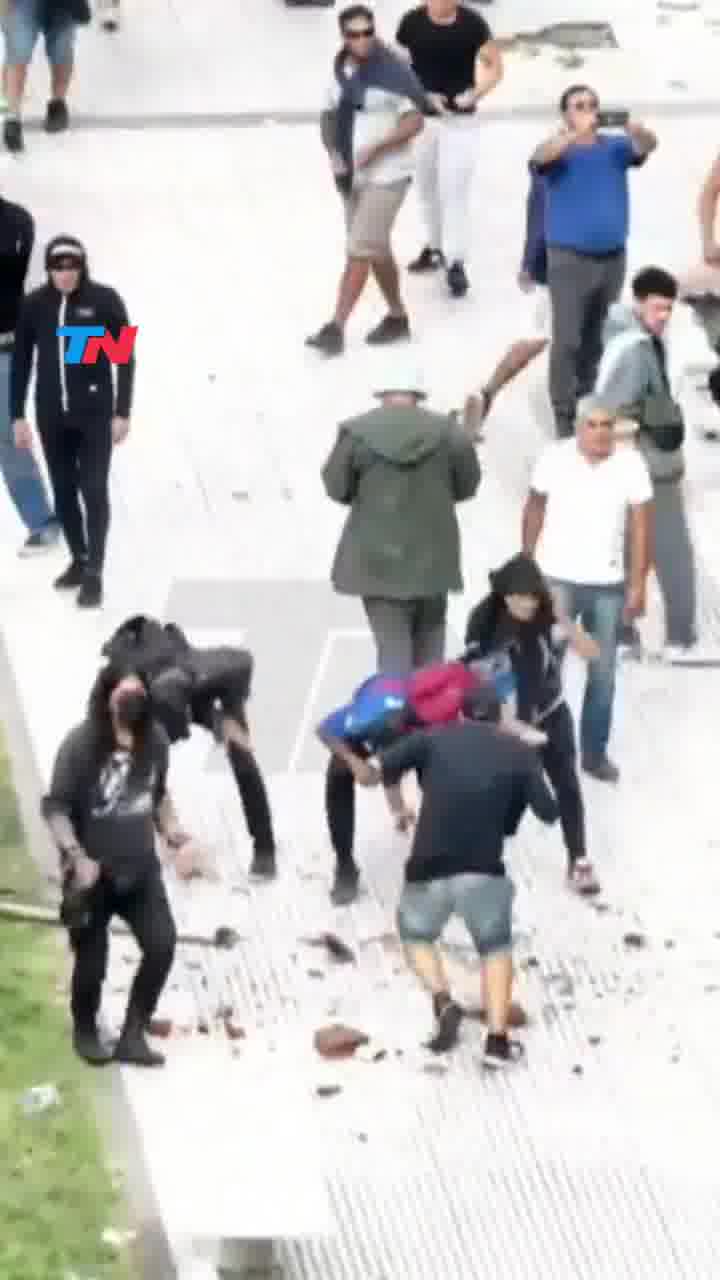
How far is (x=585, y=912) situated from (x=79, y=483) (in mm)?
3212

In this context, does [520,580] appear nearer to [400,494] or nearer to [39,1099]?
[400,494]

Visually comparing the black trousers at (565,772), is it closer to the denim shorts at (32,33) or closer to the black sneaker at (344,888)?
the black sneaker at (344,888)

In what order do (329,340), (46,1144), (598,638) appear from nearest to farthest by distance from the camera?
(46,1144) → (598,638) → (329,340)

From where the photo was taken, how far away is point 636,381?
556 inches

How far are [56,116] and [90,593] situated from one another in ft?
18.9

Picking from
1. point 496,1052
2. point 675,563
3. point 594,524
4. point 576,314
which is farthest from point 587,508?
point 576,314

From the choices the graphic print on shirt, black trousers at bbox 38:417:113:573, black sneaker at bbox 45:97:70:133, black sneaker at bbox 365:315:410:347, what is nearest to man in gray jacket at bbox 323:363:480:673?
black trousers at bbox 38:417:113:573

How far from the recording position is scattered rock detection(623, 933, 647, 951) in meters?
12.5

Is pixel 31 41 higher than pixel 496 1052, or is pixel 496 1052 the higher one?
pixel 31 41

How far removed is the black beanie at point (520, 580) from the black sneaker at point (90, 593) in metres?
2.96

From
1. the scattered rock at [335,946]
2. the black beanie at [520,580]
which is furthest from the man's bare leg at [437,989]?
the black beanie at [520,580]

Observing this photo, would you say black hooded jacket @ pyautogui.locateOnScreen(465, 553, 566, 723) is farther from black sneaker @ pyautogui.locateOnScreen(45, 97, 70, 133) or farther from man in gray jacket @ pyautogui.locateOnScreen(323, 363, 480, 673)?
black sneaker @ pyautogui.locateOnScreen(45, 97, 70, 133)

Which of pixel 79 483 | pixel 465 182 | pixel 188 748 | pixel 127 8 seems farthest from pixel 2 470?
pixel 127 8

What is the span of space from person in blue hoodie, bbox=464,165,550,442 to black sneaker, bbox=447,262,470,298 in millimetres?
1234
